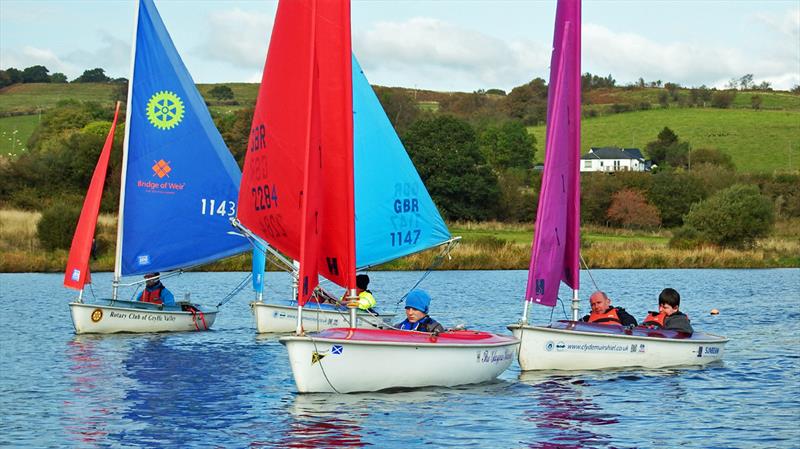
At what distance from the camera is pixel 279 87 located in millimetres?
20922

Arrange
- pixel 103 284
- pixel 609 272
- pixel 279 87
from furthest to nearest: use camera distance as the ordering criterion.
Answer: pixel 609 272 → pixel 103 284 → pixel 279 87

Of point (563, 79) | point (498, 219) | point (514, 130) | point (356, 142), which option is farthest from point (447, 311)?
point (514, 130)

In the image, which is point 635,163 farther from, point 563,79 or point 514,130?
point 563,79

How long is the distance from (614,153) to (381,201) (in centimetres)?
11225

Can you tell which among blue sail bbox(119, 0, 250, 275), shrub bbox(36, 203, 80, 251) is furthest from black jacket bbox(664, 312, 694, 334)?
shrub bbox(36, 203, 80, 251)

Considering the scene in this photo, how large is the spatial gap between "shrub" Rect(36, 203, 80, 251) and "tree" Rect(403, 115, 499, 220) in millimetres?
35877

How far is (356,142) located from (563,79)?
6.33 metres

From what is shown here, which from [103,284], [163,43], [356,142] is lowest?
[103,284]

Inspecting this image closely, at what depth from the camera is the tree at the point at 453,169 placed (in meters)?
92.8

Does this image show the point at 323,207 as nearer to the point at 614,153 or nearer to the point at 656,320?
the point at 656,320

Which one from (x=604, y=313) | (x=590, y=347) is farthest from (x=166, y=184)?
(x=590, y=347)

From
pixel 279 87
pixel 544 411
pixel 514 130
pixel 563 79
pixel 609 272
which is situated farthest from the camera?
pixel 514 130

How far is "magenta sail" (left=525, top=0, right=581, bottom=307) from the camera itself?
894 inches

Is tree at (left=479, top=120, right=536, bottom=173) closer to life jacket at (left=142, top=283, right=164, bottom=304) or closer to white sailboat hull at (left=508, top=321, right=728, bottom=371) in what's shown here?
life jacket at (left=142, top=283, right=164, bottom=304)
